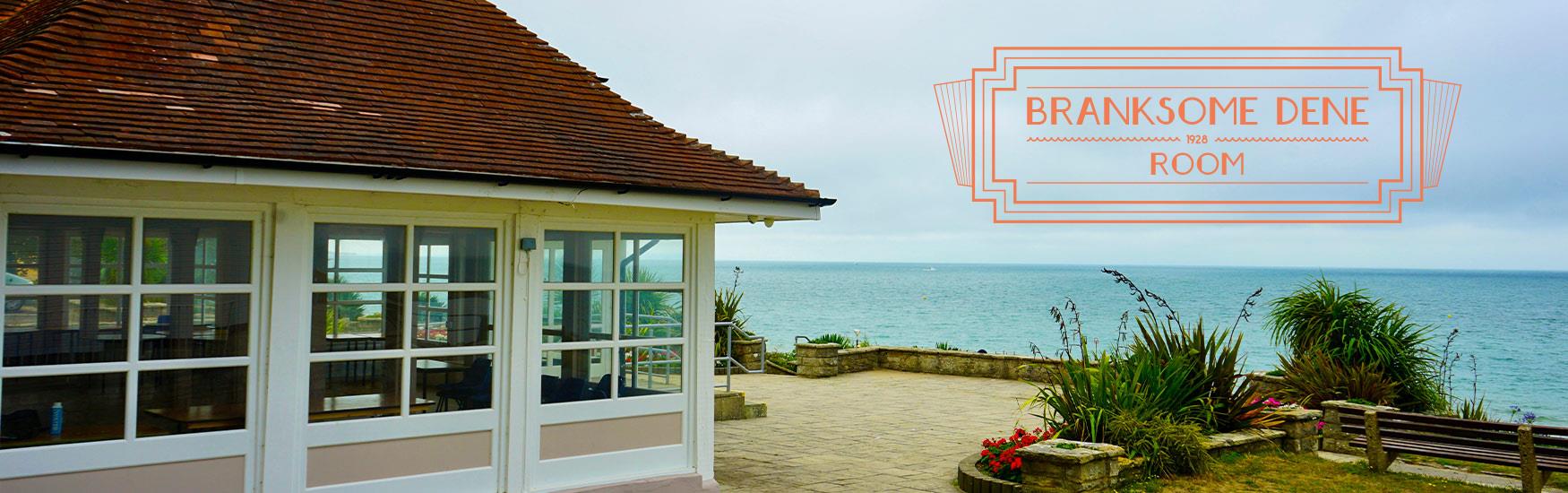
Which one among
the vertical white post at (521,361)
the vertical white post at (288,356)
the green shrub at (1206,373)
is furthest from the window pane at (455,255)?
the green shrub at (1206,373)

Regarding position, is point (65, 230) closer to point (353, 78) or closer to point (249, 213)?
point (249, 213)

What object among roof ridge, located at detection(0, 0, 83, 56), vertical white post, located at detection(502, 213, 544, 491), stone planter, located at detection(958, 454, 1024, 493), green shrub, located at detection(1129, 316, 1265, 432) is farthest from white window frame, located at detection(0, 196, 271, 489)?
green shrub, located at detection(1129, 316, 1265, 432)

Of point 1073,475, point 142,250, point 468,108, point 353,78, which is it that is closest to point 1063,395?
point 1073,475

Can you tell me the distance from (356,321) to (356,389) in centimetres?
41

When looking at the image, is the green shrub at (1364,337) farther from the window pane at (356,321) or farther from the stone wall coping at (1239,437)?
the window pane at (356,321)

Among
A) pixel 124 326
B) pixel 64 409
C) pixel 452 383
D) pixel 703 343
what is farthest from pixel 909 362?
pixel 64 409

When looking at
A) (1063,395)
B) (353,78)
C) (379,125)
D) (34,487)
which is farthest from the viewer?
(1063,395)

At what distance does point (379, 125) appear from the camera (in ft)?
23.5

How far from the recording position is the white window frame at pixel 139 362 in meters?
6.06

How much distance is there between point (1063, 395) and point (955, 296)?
287 feet

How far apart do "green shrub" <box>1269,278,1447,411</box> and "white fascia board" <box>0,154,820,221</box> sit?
883 centimetres

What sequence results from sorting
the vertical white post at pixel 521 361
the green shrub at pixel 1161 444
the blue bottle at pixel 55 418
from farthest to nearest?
the green shrub at pixel 1161 444
the vertical white post at pixel 521 361
the blue bottle at pixel 55 418

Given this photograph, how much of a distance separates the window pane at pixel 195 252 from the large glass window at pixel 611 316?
189 cm

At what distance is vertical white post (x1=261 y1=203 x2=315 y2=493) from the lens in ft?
22.1
